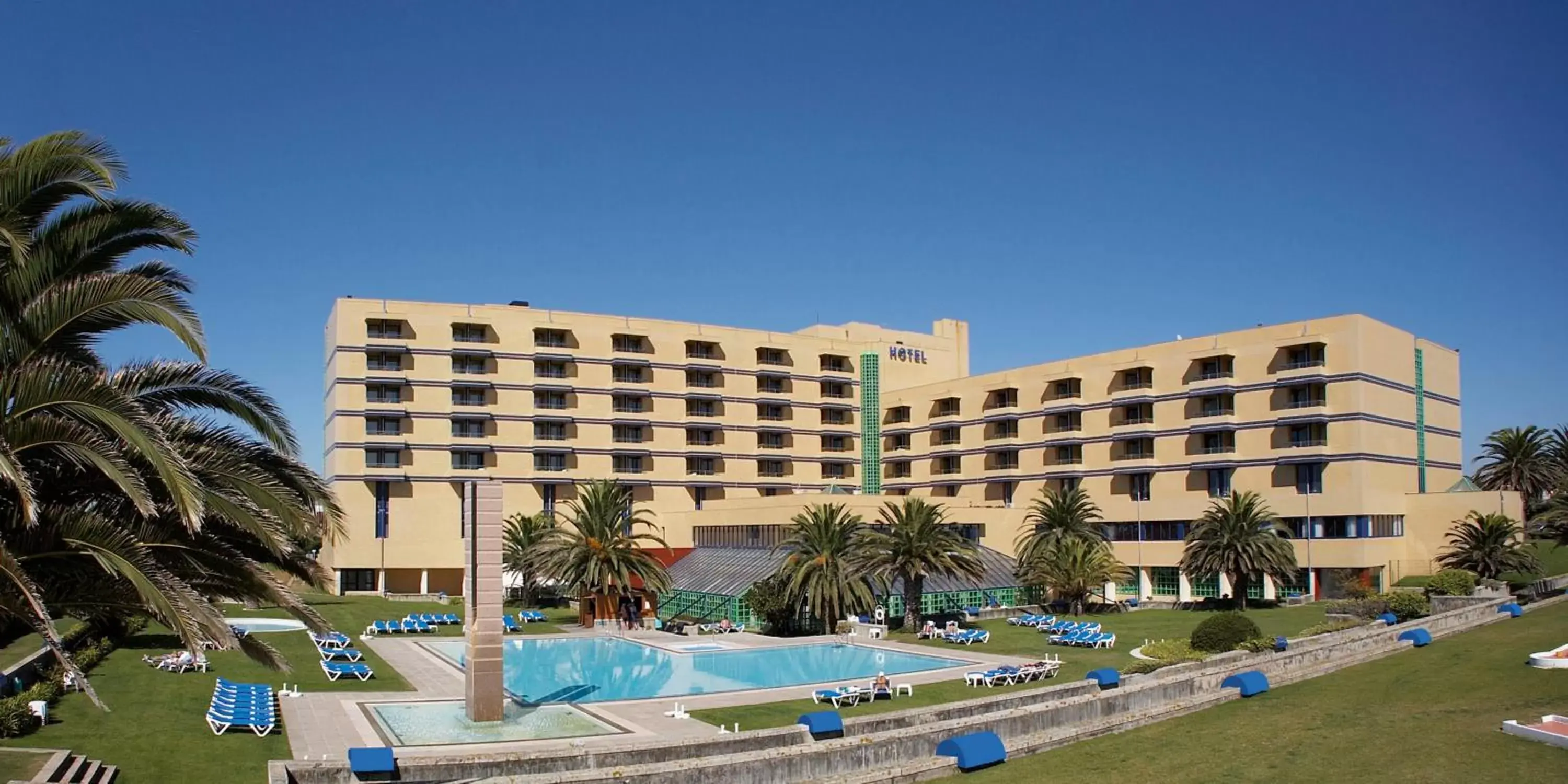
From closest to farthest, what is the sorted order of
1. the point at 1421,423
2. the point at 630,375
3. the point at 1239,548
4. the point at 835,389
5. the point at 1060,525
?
the point at 1239,548, the point at 1060,525, the point at 1421,423, the point at 630,375, the point at 835,389

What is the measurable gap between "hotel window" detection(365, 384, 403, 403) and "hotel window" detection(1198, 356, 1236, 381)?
4679 centimetres

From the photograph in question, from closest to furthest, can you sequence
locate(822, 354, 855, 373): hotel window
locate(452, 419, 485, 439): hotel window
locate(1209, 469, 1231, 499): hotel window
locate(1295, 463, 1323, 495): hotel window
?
locate(1295, 463, 1323, 495): hotel window → locate(1209, 469, 1231, 499): hotel window → locate(452, 419, 485, 439): hotel window → locate(822, 354, 855, 373): hotel window

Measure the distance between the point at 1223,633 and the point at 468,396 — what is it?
2005 inches

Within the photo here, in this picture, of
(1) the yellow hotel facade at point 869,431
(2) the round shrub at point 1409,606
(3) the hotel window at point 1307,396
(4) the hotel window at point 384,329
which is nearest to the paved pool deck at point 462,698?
(2) the round shrub at point 1409,606

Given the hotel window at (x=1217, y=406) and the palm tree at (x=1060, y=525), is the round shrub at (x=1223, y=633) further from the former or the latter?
the hotel window at (x=1217, y=406)

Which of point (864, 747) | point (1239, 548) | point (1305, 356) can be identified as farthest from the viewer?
point (1305, 356)

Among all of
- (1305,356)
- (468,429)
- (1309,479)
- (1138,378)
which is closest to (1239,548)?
(1309,479)

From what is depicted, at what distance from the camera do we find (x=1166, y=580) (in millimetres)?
62750

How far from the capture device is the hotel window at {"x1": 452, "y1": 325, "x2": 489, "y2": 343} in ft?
236

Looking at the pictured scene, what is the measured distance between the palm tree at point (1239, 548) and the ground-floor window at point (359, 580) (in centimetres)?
4662

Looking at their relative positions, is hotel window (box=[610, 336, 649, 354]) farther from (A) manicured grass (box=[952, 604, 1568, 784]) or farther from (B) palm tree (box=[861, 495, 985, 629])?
(A) manicured grass (box=[952, 604, 1568, 784])

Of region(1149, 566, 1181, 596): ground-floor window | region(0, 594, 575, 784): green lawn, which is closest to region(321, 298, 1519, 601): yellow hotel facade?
region(1149, 566, 1181, 596): ground-floor window

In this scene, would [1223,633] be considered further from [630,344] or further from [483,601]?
[630,344]

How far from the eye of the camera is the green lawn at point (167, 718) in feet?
67.6
